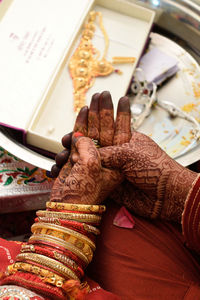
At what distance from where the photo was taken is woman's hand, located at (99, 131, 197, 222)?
627 millimetres

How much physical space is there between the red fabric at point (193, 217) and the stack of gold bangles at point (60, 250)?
0.56 feet

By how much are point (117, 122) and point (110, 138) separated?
0.04 m

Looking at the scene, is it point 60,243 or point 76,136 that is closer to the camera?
point 60,243

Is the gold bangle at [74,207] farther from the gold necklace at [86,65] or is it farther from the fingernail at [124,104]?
the gold necklace at [86,65]

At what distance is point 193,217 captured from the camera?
562 millimetres

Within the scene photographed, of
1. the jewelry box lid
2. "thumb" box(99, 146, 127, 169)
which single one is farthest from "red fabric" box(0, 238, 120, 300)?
the jewelry box lid

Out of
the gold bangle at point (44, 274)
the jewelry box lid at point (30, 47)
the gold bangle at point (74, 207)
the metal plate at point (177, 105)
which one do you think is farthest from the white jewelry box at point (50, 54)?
the gold bangle at point (44, 274)

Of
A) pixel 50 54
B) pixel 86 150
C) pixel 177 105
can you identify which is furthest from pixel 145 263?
pixel 50 54

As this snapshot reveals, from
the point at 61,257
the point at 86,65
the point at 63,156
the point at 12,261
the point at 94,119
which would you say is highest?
the point at 86,65

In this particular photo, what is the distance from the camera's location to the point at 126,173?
0.65m

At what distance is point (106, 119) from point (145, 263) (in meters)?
0.32

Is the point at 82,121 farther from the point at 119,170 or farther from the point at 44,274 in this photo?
the point at 44,274

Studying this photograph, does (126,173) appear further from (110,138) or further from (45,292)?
(45,292)

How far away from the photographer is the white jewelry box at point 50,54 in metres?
0.88
